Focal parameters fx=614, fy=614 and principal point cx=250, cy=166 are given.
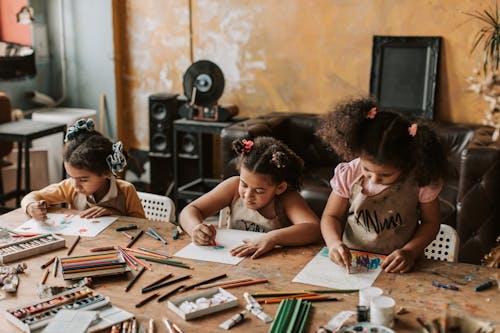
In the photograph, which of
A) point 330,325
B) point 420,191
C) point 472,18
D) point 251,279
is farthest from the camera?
point 472,18

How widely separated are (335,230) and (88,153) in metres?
1.05

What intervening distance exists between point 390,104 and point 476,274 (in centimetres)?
291

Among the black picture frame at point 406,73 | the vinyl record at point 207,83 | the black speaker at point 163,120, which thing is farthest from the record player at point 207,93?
the black picture frame at point 406,73

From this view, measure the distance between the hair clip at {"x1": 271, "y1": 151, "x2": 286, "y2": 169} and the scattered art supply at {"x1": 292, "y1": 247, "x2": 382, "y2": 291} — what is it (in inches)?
17.9

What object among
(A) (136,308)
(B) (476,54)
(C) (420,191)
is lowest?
(A) (136,308)

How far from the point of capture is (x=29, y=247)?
205 centimetres

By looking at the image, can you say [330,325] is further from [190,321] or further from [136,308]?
[136,308]

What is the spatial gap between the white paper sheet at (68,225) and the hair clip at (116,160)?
0.21m

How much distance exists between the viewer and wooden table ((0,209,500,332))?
1.56 m

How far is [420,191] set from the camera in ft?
7.14

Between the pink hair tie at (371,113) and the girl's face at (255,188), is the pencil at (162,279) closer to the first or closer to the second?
the girl's face at (255,188)

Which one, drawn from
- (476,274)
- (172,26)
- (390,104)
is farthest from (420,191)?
(172,26)

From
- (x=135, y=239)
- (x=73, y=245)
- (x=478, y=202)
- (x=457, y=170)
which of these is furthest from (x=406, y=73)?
(x=73, y=245)

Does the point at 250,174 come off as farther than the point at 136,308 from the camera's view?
Yes
